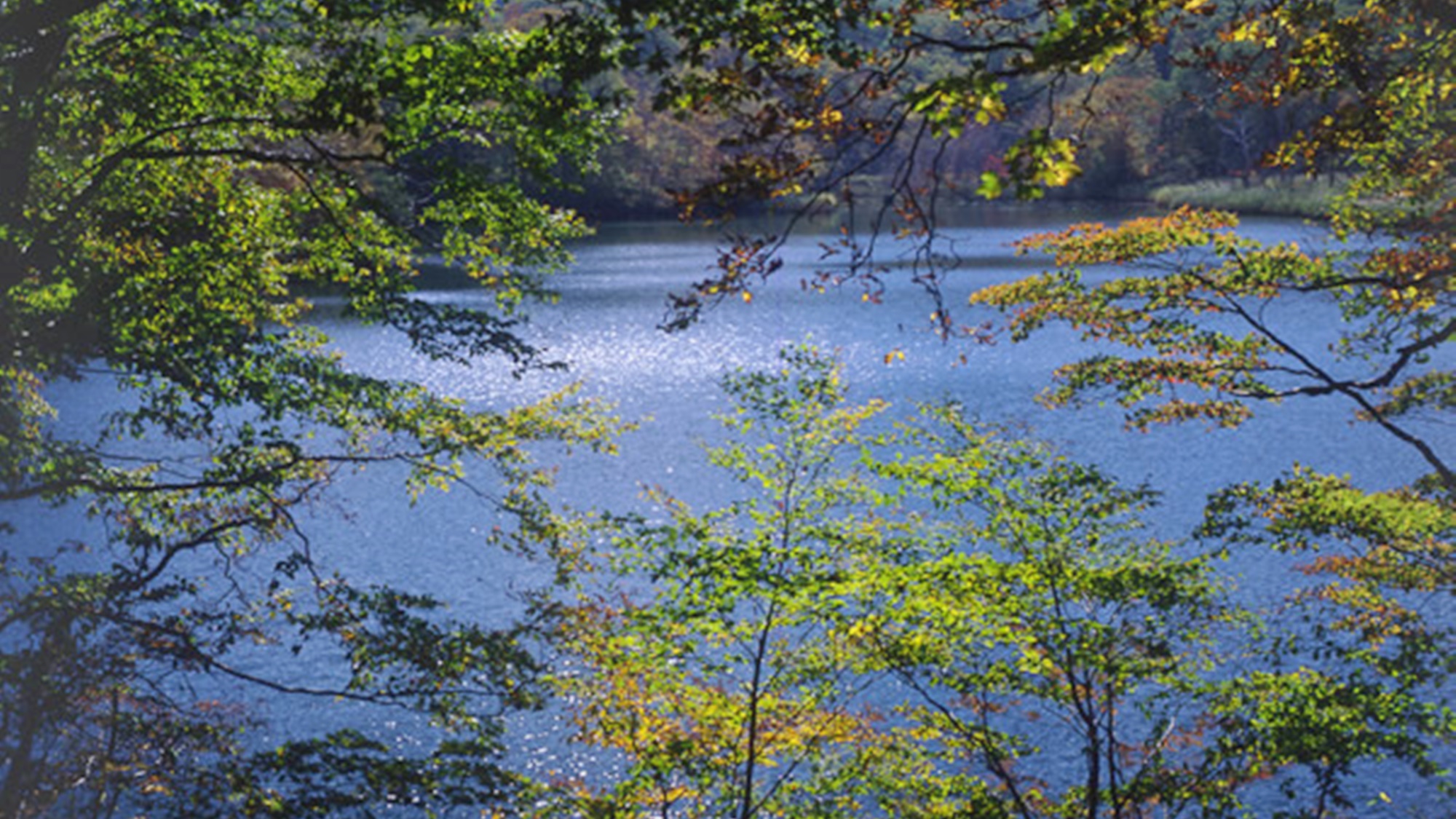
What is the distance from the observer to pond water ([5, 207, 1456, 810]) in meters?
16.8

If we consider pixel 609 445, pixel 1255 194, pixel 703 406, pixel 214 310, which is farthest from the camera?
pixel 1255 194

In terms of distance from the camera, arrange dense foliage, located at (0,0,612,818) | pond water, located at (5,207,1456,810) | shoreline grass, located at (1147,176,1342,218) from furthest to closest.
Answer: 1. shoreline grass, located at (1147,176,1342,218)
2. pond water, located at (5,207,1456,810)
3. dense foliage, located at (0,0,612,818)

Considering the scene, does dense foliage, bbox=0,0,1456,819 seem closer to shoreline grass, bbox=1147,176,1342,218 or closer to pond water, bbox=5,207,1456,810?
pond water, bbox=5,207,1456,810

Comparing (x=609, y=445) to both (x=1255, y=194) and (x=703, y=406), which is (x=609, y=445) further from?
(x=1255, y=194)

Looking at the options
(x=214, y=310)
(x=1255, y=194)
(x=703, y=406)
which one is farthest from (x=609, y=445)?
(x=1255, y=194)

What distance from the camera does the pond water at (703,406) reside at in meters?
16.8

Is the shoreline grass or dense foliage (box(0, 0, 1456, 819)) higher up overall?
the shoreline grass

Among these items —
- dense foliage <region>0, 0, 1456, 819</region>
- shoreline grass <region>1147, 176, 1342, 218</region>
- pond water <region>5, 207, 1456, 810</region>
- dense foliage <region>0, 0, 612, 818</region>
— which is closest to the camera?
dense foliage <region>0, 0, 1456, 819</region>

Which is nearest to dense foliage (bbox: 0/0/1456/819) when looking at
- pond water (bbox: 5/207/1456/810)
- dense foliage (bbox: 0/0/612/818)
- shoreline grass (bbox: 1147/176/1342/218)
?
dense foliage (bbox: 0/0/612/818)

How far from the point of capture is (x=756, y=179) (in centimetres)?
469

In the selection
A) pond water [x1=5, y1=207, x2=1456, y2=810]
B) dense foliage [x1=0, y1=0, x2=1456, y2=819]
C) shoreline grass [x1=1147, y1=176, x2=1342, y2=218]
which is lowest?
dense foliage [x1=0, y1=0, x2=1456, y2=819]

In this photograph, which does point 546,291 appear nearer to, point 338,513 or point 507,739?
point 507,739

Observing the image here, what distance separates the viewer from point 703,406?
24844 mm

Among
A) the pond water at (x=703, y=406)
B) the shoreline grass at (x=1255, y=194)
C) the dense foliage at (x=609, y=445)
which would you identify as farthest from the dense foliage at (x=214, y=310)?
the shoreline grass at (x=1255, y=194)
